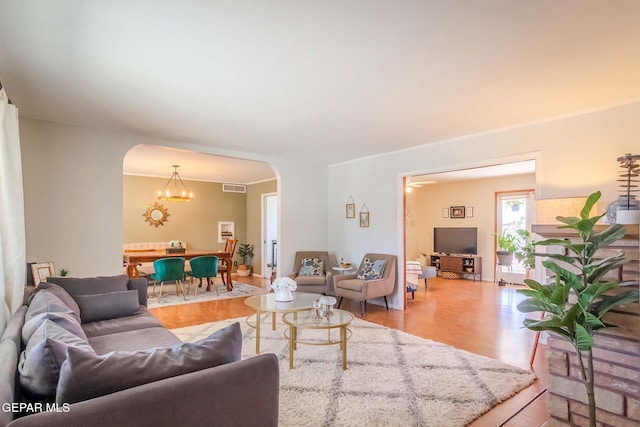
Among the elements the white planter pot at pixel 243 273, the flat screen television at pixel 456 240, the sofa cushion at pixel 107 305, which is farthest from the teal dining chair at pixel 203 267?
the flat screen television at pixel 456 240

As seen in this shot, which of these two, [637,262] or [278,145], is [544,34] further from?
[278,145]

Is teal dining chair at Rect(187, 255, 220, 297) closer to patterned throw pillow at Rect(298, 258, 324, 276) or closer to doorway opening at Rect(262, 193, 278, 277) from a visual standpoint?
patterned throw pillow at Rect(298, 258, 324, 276)

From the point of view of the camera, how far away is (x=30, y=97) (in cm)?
317

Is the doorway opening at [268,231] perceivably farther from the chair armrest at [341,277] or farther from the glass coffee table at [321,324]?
the glass coffee table at [321,324]

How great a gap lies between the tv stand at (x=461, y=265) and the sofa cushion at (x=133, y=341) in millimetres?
7423

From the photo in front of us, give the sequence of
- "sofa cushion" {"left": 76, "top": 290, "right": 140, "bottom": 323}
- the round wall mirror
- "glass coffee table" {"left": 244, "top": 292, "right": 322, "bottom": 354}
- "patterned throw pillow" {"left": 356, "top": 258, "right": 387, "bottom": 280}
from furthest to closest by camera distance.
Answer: the round wall mirror < "patterned throw pillow" {"left": 356, "top": 258, "right": 387, "bottom": 280} < "glass coffee table" {"left": 244, "top": 292, "right": 322, "bottom": 354} < "sofa cushion" {"left": 76, "top": 290, "right": 140, "bottom": 323}

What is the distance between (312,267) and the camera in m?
5.84

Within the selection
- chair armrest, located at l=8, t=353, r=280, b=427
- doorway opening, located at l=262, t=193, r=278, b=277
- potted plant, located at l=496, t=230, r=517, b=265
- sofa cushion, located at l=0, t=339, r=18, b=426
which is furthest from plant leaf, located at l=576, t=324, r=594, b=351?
doorway opening, located at l=262, t=193, r=278, b=277

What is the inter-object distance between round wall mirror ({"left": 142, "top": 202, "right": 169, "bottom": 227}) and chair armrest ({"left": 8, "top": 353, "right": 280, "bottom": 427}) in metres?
7.61

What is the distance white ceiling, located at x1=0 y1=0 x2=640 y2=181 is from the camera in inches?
73.2

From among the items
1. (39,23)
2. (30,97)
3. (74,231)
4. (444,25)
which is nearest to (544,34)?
(444,25)

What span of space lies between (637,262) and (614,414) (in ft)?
2.80

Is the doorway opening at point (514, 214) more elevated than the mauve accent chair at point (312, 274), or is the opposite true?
the doorway opening at point (514, 214)

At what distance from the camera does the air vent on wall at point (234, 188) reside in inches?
362
